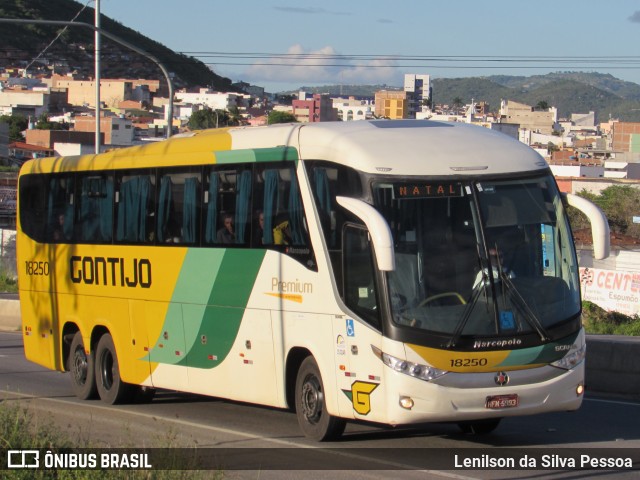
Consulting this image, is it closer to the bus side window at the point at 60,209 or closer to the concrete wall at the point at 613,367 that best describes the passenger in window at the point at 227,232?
the bus side window at the point at 60,209

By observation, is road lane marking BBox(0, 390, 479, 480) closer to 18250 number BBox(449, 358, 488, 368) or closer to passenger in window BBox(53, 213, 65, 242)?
18250 number BBox(449, 358, 488, 368)

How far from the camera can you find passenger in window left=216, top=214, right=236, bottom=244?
42.3ft

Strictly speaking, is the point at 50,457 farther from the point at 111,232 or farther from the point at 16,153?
the point at 16,153

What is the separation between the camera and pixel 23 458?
8.03 meters

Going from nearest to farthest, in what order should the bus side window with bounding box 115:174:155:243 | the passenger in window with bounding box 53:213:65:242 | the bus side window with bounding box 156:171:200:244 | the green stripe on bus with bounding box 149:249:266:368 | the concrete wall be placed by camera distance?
the green stripe on bus with bounding box 149:249:266:368
the bus side window with bounding box 156:171:200:244
the bus side window with bounding box 115:174:155:243
the concrete wall
the passenger in window with bounding box 53:213:65:242

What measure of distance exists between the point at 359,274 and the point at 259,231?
→ 6.46ft

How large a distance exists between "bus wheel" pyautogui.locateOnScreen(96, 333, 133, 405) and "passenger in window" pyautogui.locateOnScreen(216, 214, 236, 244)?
128 inches

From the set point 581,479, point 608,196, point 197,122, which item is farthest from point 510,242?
point 197,122

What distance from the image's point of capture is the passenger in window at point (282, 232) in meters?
11.9

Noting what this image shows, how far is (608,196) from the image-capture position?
6994 centimetres

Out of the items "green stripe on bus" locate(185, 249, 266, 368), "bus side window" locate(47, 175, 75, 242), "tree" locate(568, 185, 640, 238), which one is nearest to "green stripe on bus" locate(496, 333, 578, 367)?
"green stripe on bus" locate(185, 249, 266, 368)

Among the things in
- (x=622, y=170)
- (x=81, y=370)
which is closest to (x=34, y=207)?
(x=81, y=370)

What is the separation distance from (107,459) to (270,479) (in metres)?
1.99

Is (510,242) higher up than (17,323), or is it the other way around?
(510,242)
